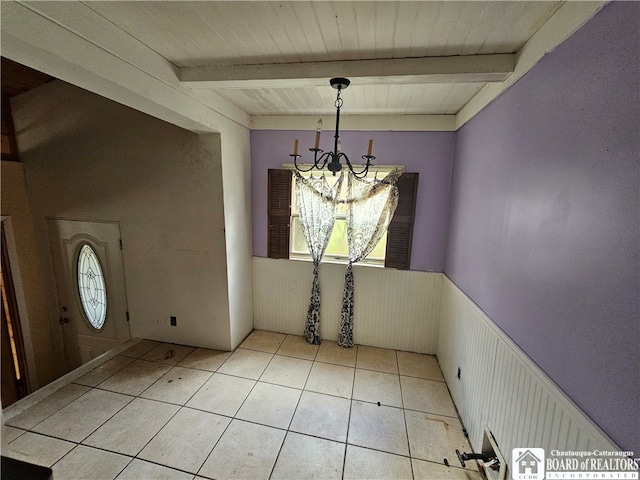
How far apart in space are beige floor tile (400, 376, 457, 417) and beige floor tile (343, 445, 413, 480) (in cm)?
54

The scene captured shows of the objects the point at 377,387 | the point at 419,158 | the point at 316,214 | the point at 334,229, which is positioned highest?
the point at 419,158

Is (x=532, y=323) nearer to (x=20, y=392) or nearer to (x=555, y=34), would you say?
(x=555, y=34)

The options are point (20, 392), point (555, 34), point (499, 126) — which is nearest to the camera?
point (555, 34)

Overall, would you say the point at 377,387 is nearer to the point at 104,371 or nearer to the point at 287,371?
the point at 287,371

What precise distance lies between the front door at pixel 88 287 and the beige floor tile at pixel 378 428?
112 inches

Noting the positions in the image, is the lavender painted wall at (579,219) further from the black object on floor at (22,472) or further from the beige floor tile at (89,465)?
the beige floor tile at (89,465)

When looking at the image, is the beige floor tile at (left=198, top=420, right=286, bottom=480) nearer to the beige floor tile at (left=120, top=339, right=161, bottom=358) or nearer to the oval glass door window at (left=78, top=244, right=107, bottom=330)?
the beige floor tile at (left=120, top=339, right=161, bottom=358)

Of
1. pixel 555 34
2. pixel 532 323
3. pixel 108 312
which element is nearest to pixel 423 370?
pixel 532 323

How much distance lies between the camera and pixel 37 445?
1.80 m

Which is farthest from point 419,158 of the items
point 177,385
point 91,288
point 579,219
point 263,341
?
point 91,288

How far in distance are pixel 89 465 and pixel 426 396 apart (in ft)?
8.30

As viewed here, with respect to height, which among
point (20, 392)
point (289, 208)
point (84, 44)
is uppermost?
point (84, 44)

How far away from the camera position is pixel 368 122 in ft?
9.20

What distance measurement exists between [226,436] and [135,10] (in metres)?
2.64
